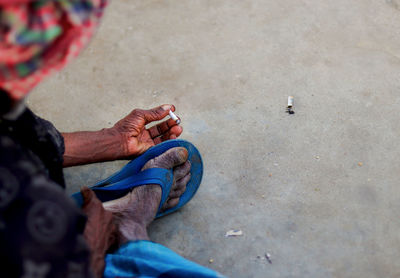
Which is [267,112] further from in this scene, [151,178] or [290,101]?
[151,178]

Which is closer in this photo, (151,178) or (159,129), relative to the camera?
(151,178)

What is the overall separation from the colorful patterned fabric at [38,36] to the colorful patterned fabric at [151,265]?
1.92 ft

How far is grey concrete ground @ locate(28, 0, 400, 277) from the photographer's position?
5.56ft

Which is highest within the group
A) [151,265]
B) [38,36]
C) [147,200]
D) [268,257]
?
[38,36]

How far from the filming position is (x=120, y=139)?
184cm

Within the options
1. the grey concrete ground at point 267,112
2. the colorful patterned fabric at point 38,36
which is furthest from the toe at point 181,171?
the colorful patterned fabric at point 38,36

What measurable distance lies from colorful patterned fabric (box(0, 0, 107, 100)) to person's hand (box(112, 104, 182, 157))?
2.96 ft

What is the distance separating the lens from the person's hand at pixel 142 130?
1.85 m

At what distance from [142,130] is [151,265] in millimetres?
752

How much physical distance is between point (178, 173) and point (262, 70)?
85cm

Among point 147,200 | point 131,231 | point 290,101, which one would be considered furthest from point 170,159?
point 290,101

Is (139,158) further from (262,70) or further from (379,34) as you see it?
(379,34)

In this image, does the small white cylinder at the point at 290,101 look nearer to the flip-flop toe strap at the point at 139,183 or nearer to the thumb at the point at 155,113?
the thumb at the point at 155,113

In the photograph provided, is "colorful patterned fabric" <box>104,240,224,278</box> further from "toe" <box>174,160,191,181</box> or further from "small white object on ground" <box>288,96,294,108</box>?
"small white object on ground" <box>288,96,294,108</box>
